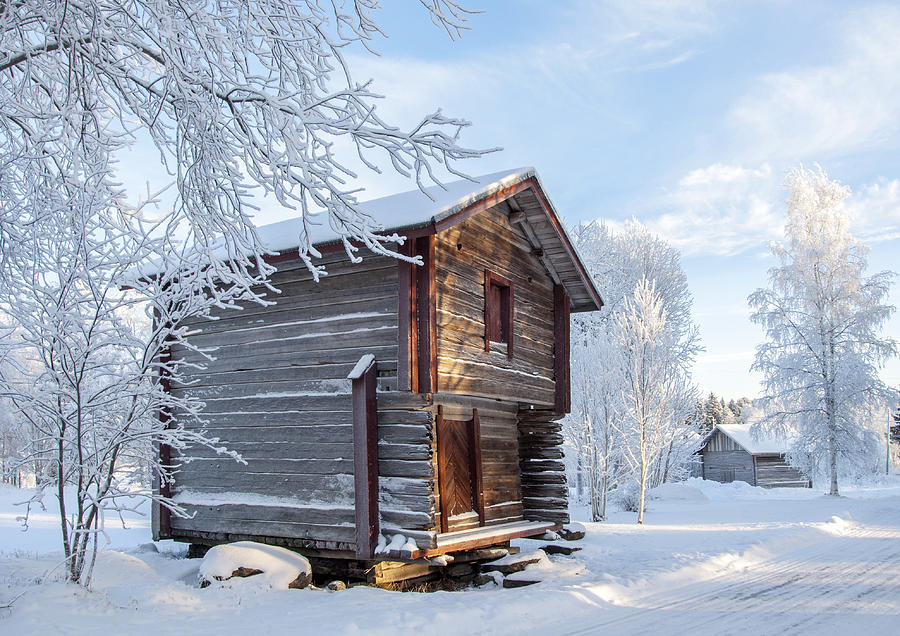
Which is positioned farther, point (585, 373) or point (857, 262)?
point (857, 262)

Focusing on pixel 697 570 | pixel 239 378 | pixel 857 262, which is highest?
pixel 857 262

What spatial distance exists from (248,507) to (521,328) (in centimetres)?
593

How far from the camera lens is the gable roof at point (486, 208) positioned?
9430mm

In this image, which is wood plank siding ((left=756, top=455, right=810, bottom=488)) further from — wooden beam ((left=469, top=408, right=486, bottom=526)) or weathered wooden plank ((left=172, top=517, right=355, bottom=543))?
weathered wooden plank ((left=172, top=517, right=355, bottom=543))

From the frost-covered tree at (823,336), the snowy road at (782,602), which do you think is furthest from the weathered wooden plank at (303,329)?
the frost-covered tree at (823,336)

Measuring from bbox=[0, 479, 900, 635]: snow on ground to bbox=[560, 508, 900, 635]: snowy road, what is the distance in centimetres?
2

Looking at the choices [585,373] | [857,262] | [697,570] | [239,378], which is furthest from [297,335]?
[857,262]

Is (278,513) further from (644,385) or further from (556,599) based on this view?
(644,385)

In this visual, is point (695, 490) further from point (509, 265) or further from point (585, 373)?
point (509, 265)

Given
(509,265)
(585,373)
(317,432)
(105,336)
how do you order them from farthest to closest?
(585,373) < (509,265) < (317,432) < (105,336)

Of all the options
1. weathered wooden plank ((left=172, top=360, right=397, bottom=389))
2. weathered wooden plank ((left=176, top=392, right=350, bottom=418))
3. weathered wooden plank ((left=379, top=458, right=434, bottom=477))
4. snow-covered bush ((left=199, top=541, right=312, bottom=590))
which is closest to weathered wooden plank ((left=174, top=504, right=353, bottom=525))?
snow-covered bush ((left=199, top=541, right=312, bottom=590))

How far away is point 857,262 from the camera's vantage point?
30.3 m

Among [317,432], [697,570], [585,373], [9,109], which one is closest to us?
[9,109]

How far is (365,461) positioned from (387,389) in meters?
1.10
